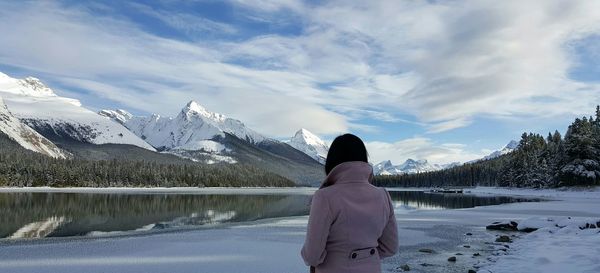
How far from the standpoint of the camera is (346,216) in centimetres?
490

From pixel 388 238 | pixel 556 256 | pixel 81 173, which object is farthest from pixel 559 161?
pixel 81 173

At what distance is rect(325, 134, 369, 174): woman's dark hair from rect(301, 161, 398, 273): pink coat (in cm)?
9

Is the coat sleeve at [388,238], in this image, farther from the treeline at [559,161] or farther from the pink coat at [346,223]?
the treeline at [559,161]

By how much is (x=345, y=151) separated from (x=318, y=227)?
2.88ft

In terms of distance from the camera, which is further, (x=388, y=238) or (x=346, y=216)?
(x=388, y=238)

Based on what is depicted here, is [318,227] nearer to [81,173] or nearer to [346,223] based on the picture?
[346,223]

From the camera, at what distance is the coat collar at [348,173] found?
501 centimetres

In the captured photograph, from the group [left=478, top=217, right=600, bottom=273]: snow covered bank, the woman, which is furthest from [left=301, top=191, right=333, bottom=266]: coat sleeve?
[left=478, top=217, right=600, bottom=273]: snow covered bank

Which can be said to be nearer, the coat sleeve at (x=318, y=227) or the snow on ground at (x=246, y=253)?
the coat sleeve at (x=318, y=227)

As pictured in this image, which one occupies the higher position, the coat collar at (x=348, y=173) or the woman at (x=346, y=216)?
the coat collar at (x=348, y=173)

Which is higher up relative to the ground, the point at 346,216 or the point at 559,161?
the point at 559,161

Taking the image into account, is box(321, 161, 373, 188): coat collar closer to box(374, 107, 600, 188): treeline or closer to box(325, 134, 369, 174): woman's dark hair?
box(325, 134, 369, 174): woman's dark hair

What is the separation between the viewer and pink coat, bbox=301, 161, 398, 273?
4859 mm

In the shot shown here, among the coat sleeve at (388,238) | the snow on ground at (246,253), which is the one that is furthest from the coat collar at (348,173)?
the snow on ground at (246,253)
